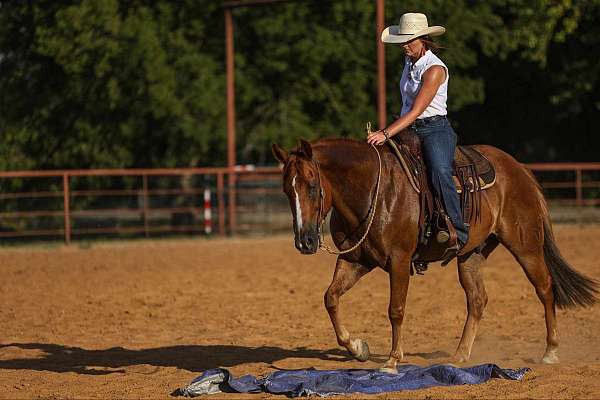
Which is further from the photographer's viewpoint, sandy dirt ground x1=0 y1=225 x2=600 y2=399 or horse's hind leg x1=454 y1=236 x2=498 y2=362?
horse's hind leg x1=454 y1=236 x2=498 y2=362

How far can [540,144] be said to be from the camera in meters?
36.0

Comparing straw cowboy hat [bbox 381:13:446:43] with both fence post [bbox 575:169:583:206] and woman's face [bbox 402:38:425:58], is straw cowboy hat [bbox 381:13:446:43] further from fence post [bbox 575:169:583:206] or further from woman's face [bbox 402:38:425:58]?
fence post [bbox 575:169:583:206]

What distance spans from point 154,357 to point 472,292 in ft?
9.07

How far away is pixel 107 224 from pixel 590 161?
663 inches

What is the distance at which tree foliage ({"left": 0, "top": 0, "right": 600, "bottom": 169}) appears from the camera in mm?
22859

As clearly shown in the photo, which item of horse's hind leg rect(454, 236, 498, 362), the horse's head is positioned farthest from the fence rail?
the horse's head

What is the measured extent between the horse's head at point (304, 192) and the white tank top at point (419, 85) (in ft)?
3.54

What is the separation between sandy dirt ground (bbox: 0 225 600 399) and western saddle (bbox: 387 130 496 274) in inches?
43.3

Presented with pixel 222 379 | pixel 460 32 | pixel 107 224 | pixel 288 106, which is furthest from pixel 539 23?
pixel 222 379

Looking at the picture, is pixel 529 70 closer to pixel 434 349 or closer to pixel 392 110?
pixel 392 110

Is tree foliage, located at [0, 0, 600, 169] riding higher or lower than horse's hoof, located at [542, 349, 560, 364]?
higher

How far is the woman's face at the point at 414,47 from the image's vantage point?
709 cm

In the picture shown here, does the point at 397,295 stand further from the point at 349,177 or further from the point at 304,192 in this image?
the point at 304,192

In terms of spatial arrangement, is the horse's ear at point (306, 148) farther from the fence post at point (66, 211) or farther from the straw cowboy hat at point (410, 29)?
the fence post at point (66, 211)
